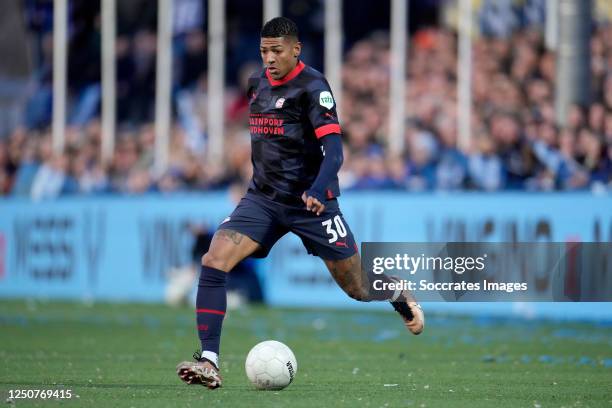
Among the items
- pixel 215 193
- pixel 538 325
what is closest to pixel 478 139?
pixel 538 325

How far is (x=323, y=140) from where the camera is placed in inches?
390

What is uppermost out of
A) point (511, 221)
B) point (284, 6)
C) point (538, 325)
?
point (284, 6)

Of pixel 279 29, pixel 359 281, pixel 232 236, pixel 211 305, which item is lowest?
pixel 211 305

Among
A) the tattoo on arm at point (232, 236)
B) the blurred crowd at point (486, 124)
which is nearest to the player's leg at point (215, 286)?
the tattoo on arm at point (232, 236)

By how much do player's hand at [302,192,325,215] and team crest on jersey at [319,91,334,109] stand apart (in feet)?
2.30

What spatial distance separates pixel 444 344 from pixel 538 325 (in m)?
3.27

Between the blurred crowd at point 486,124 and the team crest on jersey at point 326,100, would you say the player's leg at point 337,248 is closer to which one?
the team crest on jersey at point 326,100

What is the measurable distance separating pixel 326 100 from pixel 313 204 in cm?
81

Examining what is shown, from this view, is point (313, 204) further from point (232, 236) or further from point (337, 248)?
point (232, 236)

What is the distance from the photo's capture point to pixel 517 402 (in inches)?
362

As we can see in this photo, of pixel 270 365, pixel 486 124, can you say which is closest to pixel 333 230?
pixel 270 365

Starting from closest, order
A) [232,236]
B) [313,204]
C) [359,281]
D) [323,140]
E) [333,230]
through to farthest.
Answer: [313,204], [323,140], [232,236], [333,230], [359,281]

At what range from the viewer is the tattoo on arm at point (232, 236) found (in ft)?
32.9

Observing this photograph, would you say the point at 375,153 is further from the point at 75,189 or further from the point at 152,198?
the point at 75,189
